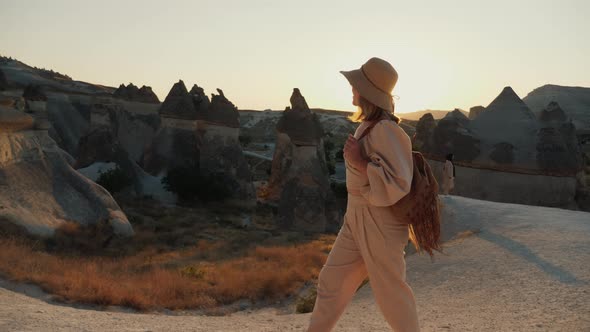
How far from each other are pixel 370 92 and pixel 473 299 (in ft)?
8.58

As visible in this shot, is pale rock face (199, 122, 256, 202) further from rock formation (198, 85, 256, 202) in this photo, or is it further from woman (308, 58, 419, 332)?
woman (308, 58, 419, 332)

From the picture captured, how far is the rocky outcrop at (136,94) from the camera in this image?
80.5 feet

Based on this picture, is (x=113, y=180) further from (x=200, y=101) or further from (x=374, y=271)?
(x=374, y=271)

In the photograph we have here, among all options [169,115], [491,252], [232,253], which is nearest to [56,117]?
[169,115]

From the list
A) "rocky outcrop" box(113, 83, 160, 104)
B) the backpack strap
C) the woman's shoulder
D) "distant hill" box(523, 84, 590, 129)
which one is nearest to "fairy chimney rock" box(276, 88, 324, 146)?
"rocky outcrop" box(113, 83, 160, 104)

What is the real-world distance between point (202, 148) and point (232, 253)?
32.2ft

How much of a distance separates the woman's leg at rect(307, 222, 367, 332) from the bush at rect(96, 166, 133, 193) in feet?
50.8

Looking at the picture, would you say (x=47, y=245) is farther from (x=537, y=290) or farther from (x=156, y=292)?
(x=537, y=290)

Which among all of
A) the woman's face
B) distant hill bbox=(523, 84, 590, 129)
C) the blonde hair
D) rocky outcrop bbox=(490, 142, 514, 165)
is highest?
distant hill bbox=(523, 84, 590, 129)

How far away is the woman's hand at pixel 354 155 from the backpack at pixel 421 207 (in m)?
0.08

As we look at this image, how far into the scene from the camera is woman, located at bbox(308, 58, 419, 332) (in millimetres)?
2627

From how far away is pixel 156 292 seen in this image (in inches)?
240

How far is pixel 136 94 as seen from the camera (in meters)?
24.6

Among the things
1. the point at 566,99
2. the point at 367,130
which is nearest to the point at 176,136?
the point at 367,130
